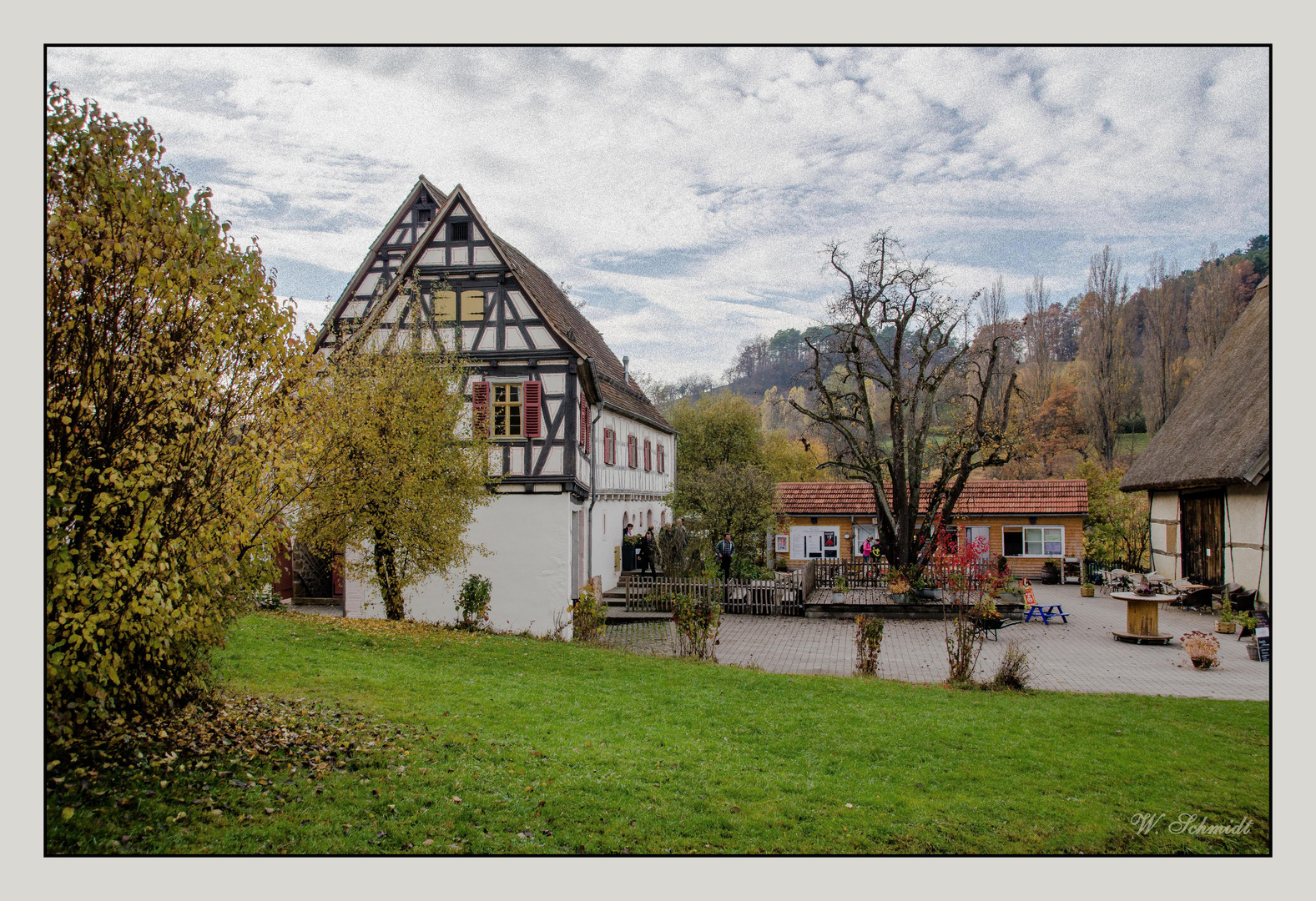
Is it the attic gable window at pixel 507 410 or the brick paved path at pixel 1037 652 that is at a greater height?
the attic gable window at pixel 507 410

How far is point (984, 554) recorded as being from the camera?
26.1 meters

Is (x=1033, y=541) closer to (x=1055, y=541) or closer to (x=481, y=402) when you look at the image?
(x=1055, y=541)

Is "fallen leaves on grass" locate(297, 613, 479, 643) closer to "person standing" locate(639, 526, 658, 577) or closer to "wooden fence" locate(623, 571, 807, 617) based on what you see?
"wooden fence" locate(623, 571, 807, 617)

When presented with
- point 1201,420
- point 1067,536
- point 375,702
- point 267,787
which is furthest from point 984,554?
point 267,787

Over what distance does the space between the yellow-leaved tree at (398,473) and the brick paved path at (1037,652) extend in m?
3.98

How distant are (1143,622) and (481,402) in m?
13.6

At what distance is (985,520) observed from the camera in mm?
25938

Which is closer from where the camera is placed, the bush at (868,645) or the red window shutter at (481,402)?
the bush at (868,645)

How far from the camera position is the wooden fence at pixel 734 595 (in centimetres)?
1811

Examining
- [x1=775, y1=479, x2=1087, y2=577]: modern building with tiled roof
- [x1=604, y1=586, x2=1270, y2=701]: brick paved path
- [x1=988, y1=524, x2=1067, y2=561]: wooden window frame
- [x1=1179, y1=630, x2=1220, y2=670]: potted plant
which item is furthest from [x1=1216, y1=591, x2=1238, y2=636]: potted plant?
[x1=988, y1=524, x2=1067, y2=561]: wooden window frame

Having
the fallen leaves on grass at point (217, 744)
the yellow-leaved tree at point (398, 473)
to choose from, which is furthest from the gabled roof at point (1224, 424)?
the fallen leaves on grass at point (217, 744)

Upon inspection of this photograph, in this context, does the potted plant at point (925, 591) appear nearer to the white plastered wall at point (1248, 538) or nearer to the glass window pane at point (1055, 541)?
the white plastered wall at point (1248, 538)

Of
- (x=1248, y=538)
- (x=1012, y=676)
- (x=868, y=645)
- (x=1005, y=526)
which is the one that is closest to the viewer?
(x=1012, y=676)

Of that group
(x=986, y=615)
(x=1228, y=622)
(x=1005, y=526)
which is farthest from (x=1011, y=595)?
(x=1005, y=526)
